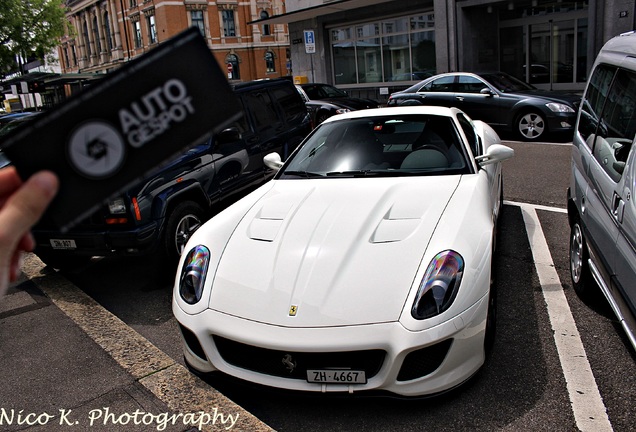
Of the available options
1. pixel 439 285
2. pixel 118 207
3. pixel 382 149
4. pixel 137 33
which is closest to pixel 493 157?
pixel 382 149

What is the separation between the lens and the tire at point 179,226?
5.41 meters

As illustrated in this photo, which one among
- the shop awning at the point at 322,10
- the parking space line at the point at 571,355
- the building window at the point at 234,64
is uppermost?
the shop awning at the point at 322,10

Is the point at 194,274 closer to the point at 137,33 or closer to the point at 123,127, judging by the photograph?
the point at 123,127

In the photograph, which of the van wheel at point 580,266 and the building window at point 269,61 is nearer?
the van wheel at point 580,266

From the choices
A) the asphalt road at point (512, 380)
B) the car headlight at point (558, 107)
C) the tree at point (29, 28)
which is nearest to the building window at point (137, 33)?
the tree at point (29, 28)

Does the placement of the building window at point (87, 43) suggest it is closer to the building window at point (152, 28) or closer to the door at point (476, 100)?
the building window at point (152, 28)

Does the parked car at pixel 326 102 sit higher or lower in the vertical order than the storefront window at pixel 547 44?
lower

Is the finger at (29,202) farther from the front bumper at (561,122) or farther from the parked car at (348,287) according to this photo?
the front bumper at (561,122)

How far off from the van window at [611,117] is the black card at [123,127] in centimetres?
300

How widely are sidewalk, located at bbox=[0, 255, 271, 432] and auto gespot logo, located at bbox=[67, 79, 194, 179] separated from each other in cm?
223

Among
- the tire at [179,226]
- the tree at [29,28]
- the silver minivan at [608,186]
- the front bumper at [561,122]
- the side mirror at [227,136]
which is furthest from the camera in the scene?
the tree at [29,28]

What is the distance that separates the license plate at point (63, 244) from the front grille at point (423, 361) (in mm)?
3419

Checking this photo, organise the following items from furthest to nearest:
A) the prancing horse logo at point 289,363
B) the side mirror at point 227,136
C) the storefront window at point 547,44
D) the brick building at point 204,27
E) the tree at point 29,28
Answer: the brick building at point 204,27, the tree at point 29,28, the storefront window at point 547,44, the side mirror at point 227,136, the prancing horse logo at point 289,363

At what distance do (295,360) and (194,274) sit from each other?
93cm
